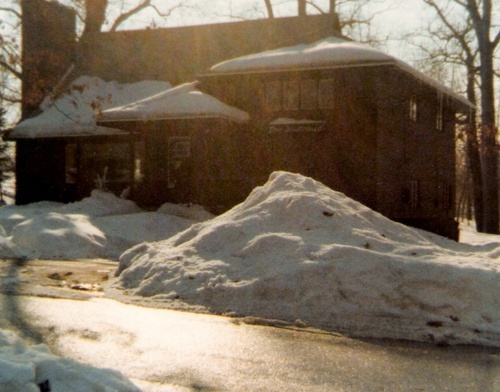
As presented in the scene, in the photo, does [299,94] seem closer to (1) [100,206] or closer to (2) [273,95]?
(2) [273,95]

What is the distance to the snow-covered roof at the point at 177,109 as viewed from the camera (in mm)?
22156

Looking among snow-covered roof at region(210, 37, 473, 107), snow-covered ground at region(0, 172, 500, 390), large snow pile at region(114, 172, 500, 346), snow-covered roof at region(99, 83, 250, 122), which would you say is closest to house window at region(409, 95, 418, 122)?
snow-covered roof at region(210, 37, 473, 107)

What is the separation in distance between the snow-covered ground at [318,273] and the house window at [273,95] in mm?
11900

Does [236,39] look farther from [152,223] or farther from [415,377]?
[415,377]

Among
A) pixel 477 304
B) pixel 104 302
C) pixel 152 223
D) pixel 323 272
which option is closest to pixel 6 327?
pixel 104 302

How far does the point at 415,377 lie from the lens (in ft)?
19.8

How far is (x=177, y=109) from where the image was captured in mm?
22500

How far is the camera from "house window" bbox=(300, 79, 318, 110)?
2297 centimetres

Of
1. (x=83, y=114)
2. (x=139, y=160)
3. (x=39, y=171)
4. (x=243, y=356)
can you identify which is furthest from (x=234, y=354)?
(x=39, y=171)

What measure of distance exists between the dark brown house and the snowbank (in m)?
17.2

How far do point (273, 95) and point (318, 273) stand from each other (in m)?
15.6

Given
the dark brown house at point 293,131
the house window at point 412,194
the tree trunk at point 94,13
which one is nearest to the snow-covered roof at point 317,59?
the dark brown house at point 293,131

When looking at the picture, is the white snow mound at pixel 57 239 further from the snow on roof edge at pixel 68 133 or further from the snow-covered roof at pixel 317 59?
the snow on roof edge at pixel 68 133

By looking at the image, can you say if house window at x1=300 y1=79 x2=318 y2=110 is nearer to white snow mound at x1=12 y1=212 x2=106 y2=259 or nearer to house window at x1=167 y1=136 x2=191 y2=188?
house window at x1=167 y1=136 x2=191 y2=188
